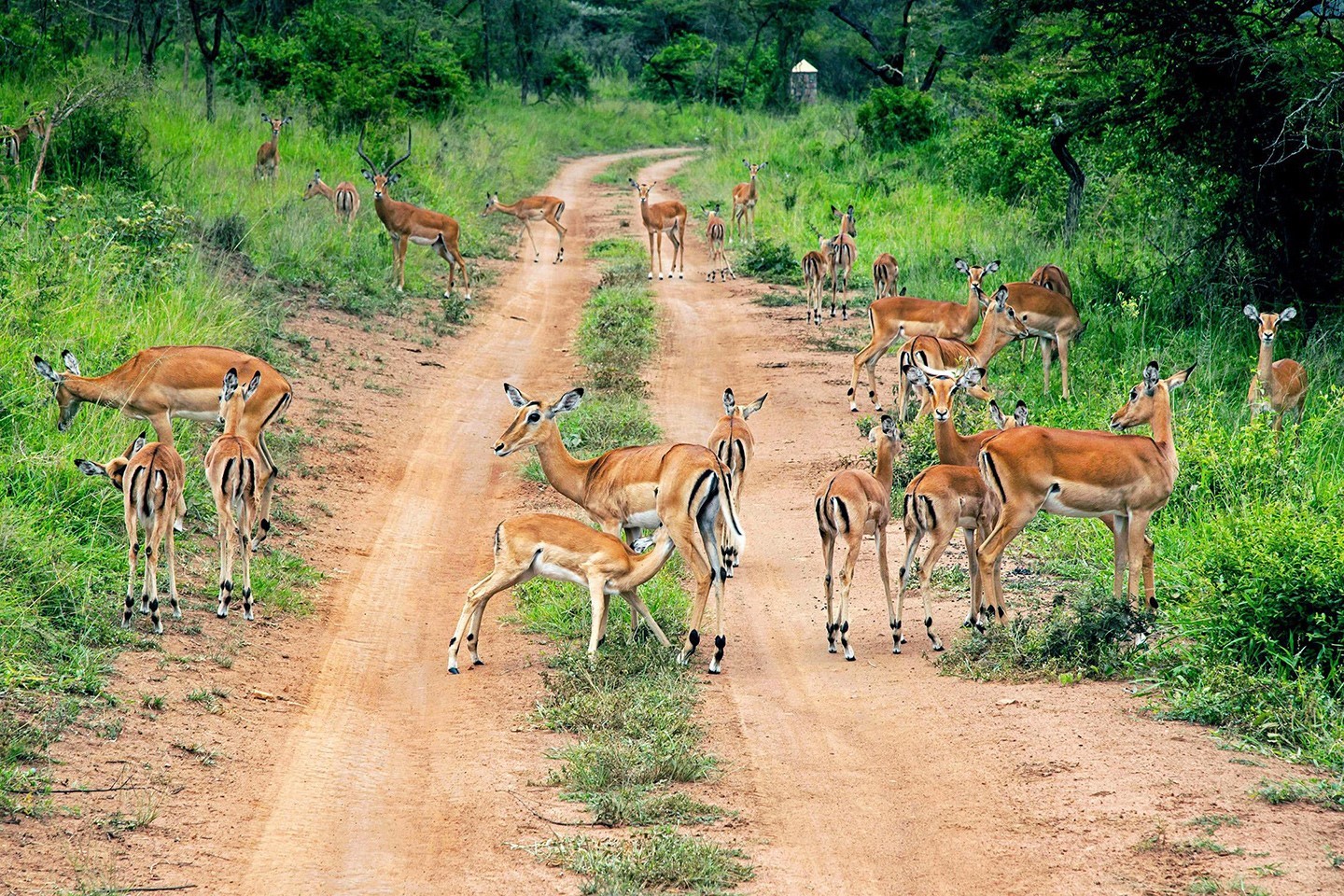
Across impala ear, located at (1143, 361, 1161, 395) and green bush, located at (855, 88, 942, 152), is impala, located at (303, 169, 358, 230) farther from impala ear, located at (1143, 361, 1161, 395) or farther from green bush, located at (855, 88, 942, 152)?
impala ear, located at (1143, 361, 1161, 395)

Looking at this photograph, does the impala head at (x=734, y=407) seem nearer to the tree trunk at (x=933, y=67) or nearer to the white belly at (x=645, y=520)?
the white belly at (x=645, y=520)

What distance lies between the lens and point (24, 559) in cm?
712

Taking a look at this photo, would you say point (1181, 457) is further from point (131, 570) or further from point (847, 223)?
point (847, 223)

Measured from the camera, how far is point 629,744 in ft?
19.5

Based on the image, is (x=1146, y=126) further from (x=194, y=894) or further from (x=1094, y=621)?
(x=194, y=894)

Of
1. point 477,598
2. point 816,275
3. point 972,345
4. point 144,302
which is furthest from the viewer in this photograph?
point 816,275

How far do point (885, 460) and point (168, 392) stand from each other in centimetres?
472

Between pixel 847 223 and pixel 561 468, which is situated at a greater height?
pixel 847 223

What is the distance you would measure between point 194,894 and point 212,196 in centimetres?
1296

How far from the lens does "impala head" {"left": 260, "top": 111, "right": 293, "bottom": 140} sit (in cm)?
2022

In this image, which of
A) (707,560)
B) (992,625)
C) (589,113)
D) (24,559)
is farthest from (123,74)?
(589,113)

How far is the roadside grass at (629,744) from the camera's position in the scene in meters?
4.79

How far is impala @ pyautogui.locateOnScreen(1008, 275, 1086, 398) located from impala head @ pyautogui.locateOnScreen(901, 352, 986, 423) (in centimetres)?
257

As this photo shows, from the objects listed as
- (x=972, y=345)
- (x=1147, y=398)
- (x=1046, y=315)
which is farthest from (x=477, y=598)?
(x=1046, y=315)
